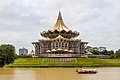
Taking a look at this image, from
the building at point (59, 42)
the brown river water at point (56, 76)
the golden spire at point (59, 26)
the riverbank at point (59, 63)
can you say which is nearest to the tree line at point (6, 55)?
the riverbank at point (59, 63)

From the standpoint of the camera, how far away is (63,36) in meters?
105

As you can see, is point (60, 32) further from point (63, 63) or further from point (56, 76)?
point (56, 76)

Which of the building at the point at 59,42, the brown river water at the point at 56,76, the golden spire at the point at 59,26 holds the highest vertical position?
the golden spire at the point at 59,26

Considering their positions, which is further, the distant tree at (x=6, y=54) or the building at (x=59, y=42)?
the building at (x=59, y=42)

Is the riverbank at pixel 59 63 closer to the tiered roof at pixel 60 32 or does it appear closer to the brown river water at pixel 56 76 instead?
the tiered roof at pixel 60 32

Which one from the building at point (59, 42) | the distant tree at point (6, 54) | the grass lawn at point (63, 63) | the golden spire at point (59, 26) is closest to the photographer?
the distant tree at point (6, 54)

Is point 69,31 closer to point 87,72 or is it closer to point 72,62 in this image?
point 72,62

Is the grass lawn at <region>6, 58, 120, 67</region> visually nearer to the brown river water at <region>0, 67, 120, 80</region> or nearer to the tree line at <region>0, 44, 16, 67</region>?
the tree line at <region>0, 44, 16, 67</region>

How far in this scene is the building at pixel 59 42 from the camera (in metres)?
100

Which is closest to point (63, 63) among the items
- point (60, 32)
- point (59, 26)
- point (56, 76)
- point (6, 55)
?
point (6, 55)

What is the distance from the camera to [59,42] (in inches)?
3949

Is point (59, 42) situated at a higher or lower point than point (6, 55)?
higher

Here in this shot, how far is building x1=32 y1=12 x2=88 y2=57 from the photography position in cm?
10000

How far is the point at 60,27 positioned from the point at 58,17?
419cm
